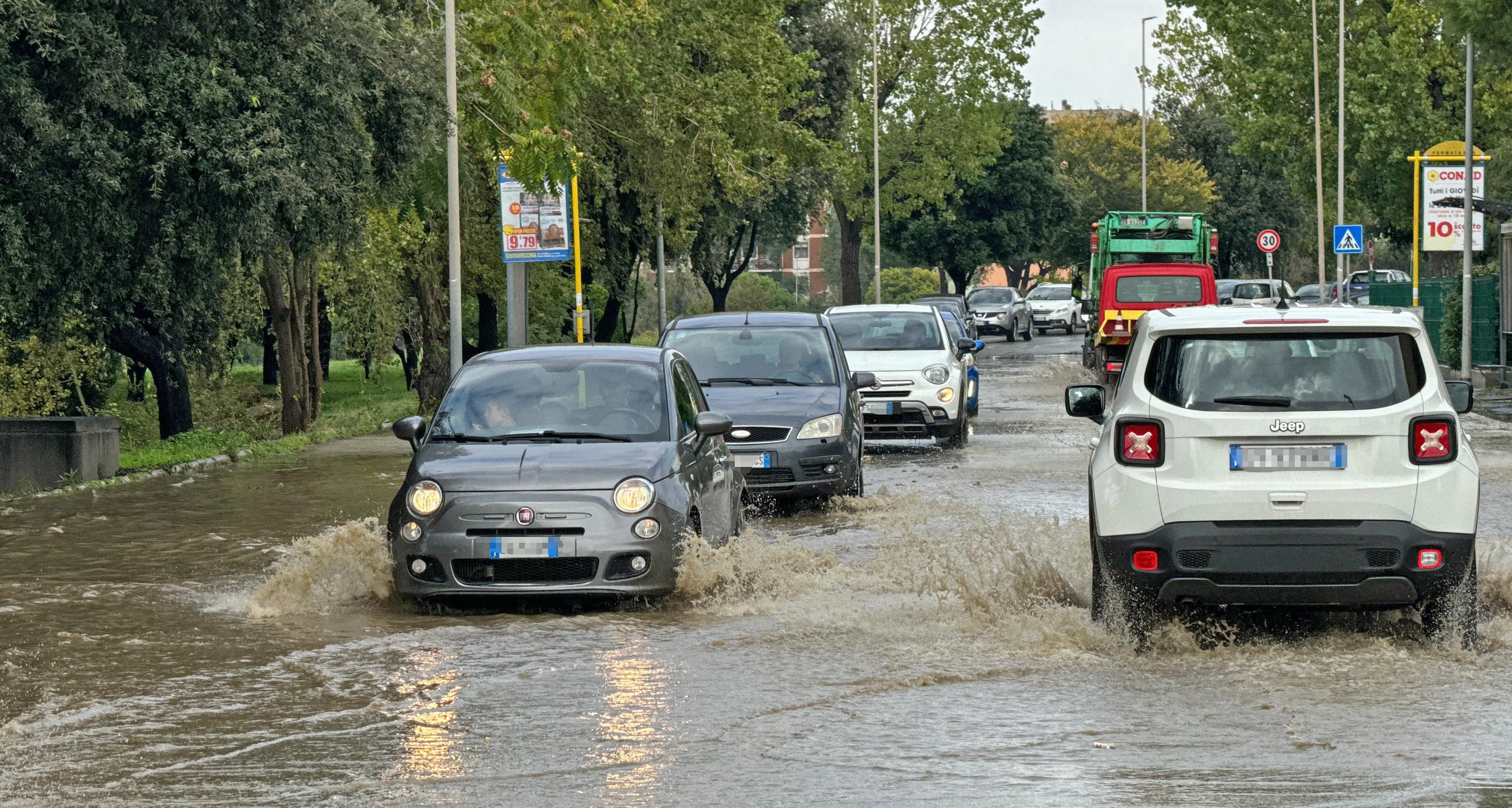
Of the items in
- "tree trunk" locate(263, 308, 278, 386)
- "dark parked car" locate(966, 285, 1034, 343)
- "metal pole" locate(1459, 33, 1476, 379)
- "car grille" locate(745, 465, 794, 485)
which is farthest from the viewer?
"dark parked car" locate(966, 285, 1034, 343)

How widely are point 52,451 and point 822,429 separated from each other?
7.79m

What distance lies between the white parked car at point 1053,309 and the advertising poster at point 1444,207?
33.9 m

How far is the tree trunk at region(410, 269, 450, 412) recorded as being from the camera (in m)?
32.5

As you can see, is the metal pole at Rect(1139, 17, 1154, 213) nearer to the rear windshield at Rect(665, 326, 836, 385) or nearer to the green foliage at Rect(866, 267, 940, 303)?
the green foliage at Rect(866, 267, 940, 303)

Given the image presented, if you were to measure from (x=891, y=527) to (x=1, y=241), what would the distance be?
8286 millimetres

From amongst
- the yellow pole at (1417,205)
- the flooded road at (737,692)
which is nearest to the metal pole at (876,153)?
the yellow pole at (1417,205)

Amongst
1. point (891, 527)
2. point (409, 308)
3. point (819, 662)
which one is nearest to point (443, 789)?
point (819, 662)

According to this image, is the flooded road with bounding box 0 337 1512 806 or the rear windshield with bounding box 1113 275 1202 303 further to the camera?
the rear windshield with bounding box 1113 275 1202 303

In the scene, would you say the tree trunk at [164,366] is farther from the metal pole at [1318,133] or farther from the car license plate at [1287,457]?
the metal pole at [1318,133]

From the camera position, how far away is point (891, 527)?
14.2 meters

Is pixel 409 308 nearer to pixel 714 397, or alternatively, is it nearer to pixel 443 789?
pixel 714 397

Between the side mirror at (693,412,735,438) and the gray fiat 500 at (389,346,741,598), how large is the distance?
1 centimetres

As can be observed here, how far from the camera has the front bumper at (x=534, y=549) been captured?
389 inches

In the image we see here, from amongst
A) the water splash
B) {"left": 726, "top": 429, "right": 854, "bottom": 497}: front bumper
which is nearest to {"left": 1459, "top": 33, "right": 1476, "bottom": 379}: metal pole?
{"left": 726, "top": 429, "right": 854, "bottom": 497}: front bumper
